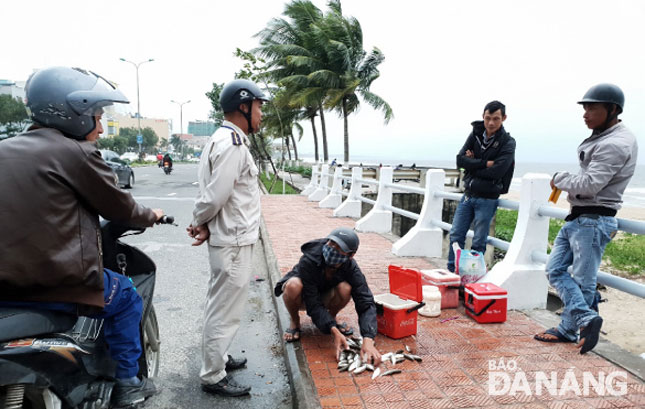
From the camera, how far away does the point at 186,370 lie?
11.3 feet

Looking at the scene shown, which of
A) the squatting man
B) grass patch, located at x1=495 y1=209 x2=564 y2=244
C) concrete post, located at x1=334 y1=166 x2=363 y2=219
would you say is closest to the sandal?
the squatting man

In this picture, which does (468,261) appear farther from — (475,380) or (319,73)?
(319,73)

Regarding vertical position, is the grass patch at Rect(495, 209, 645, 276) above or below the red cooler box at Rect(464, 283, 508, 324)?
below

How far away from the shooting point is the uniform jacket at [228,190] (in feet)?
9.28

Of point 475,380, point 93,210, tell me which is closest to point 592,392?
point 475,380

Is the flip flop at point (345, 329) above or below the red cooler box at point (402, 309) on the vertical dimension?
below

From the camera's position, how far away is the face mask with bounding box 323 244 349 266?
3.28m

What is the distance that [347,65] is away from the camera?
2288 centimetres

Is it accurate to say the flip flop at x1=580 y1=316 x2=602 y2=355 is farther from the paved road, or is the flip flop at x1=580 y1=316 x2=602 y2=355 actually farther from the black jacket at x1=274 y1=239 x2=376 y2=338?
the paved road

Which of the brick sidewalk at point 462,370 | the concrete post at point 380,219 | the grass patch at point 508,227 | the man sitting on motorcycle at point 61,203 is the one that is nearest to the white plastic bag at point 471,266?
the brick sidewalk at point 462,370

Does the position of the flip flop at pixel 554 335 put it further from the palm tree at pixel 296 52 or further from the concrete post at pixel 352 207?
the palm tree at pixel 296 52

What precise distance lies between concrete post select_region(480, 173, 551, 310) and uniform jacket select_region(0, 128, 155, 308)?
366 centimetres

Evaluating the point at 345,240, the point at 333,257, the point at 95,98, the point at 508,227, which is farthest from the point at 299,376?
the point at 508,227

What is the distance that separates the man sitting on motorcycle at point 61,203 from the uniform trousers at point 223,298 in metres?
0.74
